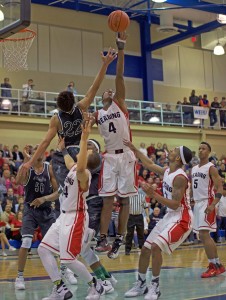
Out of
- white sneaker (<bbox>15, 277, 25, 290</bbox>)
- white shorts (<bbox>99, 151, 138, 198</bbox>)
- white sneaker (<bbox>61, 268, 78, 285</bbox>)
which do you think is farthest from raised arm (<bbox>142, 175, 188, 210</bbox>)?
white sneaker (<bbox>15, 277, 25, 290</bbox>)

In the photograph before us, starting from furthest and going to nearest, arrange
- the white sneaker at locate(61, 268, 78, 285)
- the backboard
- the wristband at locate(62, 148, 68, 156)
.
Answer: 1. the white sneaker at locate(61, 268, 78, 285)
2. the backboard
3. the wristband at locate(62, 148, 68, 156)

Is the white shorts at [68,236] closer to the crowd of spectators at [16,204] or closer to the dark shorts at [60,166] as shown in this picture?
the dark shorts at [60,166]

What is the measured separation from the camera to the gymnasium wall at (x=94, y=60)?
29.6 meters

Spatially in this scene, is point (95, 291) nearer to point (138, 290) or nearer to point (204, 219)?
point (138, 290)

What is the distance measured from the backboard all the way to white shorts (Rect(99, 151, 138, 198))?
7.58 ft

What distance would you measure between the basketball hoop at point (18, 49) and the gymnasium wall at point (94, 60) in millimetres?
6310

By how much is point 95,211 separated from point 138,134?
61.6ft

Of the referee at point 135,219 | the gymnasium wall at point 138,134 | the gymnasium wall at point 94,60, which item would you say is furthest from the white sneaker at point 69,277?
the gymnasium wall at point 94,60

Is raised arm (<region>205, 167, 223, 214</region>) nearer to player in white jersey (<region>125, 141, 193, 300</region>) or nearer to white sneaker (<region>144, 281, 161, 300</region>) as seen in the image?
player in white jersey (<region>125, 141, 193, 300</region>)

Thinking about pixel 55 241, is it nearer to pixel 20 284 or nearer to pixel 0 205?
pixel 20 284

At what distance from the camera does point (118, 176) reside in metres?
8.80

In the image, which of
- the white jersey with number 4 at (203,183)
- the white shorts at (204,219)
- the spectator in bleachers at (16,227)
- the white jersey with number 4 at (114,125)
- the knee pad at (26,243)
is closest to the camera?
the white jersey with number 4 at (114,125)

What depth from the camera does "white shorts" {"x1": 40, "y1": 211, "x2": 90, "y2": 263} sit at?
7105 millimetres

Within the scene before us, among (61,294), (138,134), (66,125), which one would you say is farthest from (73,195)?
(138,134)
